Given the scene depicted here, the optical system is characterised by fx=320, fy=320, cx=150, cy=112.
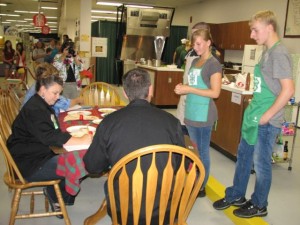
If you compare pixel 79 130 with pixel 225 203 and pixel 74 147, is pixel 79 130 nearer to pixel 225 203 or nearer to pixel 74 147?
pixel 74 147

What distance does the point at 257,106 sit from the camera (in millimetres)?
2227

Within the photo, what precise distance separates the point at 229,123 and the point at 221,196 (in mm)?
1270

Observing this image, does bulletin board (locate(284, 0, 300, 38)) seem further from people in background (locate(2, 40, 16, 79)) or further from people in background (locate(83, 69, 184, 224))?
people in background (locate(2, 40, 16, 79))

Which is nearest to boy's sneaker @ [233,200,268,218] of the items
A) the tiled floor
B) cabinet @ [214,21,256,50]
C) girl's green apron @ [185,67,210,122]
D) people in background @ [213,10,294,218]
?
people in background @ [213,10,294,218]

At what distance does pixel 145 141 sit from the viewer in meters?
1.44

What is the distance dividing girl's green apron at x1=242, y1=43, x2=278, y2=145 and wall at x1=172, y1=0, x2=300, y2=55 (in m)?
4.73

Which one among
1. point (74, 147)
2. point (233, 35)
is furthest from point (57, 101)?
point (233, 35)

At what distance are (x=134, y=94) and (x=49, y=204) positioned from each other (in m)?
1.62

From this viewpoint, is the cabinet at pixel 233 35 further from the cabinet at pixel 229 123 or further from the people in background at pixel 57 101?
the people in background at pixel 57 101

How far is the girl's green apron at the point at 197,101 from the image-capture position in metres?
2.50

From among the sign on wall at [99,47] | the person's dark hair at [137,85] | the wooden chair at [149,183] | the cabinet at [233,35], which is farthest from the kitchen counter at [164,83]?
the wooden chair at [149,183]

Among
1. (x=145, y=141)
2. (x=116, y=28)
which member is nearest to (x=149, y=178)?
(x=145, y=141)

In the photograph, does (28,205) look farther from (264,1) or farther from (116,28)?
(116,28)

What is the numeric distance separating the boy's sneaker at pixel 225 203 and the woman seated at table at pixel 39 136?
1.26 metres
